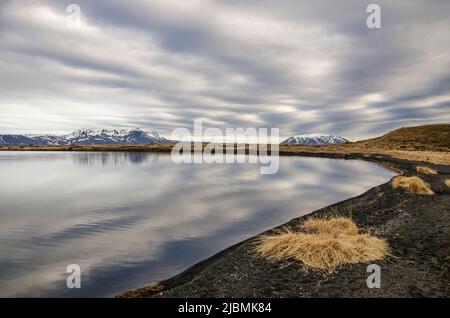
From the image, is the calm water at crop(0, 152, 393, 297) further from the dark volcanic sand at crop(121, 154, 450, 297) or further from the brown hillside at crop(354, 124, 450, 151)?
the brown hillside at crop(354, 124, 450, 151)

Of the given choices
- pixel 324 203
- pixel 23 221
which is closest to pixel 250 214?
pixel 324 203

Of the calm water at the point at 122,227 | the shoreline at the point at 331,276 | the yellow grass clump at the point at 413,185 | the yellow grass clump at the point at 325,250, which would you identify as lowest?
the calm water at the point at 122,227

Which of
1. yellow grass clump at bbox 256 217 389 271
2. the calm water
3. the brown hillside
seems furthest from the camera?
the brown hillside

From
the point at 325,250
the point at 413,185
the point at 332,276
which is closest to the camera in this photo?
the point at 332,276

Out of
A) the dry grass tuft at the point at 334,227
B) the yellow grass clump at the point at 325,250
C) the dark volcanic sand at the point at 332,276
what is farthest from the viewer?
the dry grass tuft at the point at 334,227

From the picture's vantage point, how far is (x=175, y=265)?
41.5 feet

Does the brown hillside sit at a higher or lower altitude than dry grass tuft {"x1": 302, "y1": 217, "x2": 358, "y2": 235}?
higher

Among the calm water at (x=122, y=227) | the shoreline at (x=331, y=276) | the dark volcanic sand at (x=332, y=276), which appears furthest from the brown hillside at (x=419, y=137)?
the dark volcanic sand at (x=332, y=276)

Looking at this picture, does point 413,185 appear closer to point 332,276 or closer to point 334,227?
point 334,227

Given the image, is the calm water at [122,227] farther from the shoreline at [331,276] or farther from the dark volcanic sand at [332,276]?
the dark volcanic sand at [332,276]

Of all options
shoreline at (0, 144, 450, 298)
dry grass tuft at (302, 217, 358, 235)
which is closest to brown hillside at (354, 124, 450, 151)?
dry grass tuft at (302, 217, 358, 235)

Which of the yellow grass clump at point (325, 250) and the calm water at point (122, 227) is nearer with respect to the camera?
the yellow grass clump at point (325, 250)

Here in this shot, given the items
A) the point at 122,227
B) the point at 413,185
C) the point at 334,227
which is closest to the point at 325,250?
the point at 334,227

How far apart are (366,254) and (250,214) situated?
12.8m
